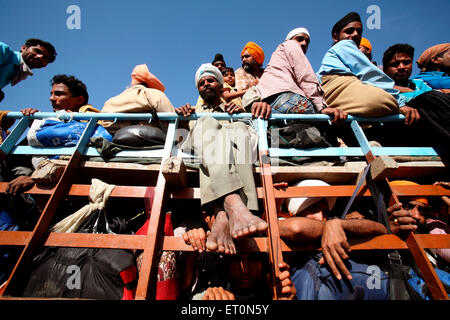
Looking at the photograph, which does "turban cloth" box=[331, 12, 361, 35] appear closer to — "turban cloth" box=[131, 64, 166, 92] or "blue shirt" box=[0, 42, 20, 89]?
"turban cloth" box=[131, 64, 166, 92]

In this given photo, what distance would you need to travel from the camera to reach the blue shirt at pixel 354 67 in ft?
8.71

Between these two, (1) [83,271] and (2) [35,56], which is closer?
(1) [83,271]

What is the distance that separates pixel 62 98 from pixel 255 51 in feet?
14.9

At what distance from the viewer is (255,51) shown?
17.1 ft

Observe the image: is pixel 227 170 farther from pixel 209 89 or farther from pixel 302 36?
pixel 302 36

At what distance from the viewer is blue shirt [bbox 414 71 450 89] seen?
3.30 metres

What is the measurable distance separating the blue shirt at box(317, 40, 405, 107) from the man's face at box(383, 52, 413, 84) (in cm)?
139

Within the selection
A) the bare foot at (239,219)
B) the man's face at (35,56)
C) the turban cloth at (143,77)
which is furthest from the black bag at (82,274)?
the man's face at (35,56)

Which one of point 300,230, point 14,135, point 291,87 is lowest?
point 300,230

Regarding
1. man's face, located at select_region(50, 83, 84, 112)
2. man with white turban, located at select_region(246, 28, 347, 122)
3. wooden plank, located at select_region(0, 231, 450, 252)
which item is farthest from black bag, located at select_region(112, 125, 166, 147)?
man's face, located at select_region(50, 83, 84, 112)

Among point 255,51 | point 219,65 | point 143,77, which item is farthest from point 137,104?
point 219,65

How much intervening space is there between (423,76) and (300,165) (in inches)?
140
